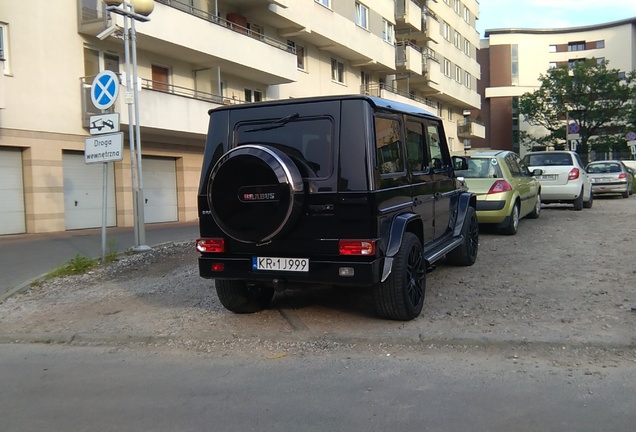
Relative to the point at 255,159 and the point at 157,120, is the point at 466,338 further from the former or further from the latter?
the point at 157,120

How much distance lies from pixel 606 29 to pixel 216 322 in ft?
255

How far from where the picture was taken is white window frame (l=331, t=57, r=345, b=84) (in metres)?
28.8

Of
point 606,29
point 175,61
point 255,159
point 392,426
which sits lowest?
point 392,426

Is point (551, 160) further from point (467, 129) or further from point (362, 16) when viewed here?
point (467, 129)

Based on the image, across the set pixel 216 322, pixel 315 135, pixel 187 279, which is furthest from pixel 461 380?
pixel 187 279

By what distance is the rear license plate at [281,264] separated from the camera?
17.3 ft

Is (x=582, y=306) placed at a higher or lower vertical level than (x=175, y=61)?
lower

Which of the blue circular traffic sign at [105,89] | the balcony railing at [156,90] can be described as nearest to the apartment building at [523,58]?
the balcony railing at [156,90]

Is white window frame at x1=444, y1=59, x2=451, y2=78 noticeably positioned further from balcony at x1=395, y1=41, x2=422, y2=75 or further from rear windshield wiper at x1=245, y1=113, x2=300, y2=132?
rear windshield wiper at x1=245, y1=113, x2=300, y2=132

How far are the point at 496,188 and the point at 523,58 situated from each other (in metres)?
65.4

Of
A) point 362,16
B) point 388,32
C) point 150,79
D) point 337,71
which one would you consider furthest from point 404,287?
point 388,32

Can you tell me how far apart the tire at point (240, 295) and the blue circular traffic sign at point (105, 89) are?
4477 millimetres

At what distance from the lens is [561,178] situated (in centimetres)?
1470

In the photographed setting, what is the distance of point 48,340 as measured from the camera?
597cm
